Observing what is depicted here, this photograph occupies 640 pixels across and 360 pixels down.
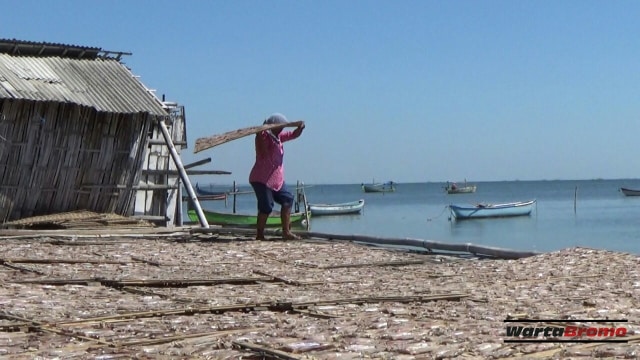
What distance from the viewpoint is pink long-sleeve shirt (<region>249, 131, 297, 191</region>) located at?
11.9 m

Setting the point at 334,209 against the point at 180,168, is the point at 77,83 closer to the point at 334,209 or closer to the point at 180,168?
the point at 180,168

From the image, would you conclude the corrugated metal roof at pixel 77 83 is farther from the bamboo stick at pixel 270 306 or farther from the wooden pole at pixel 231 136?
the bamboo stick at pixel 270 306

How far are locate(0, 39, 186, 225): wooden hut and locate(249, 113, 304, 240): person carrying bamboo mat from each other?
324 cm

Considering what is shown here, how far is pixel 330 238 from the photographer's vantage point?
1334 cm

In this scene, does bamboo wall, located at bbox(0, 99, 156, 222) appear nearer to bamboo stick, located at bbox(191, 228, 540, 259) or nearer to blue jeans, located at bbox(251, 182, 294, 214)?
bamboo stick, located at bbox(191, 228, 540, 259)

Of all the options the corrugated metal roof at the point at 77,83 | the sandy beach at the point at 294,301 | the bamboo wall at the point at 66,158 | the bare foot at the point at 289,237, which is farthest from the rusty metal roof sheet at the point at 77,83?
the bare foot at the point at 289,237

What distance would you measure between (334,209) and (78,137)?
47.7m

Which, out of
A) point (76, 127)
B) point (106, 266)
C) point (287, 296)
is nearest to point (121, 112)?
point (76, 127)

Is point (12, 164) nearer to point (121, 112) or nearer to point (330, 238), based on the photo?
point (121, 112)

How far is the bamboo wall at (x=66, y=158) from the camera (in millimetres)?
13594

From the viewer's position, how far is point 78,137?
46.5 feet

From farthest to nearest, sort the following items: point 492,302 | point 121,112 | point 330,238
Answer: point 121,112 < point 330,238 < point 492,302

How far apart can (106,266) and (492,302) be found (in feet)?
13.3

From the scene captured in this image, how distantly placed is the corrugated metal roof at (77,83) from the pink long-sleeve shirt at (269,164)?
3.26 metres
